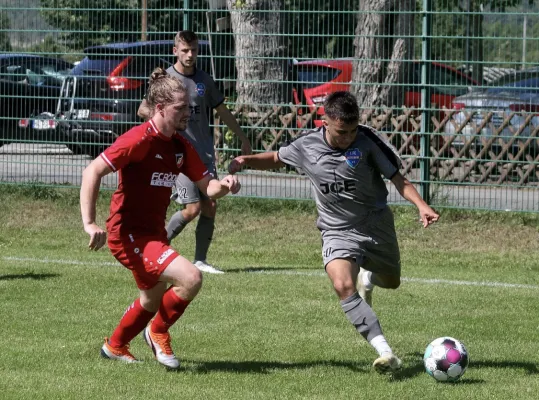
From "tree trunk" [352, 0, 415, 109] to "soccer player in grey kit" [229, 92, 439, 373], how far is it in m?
5.57

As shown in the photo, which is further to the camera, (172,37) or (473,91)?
(172,37)

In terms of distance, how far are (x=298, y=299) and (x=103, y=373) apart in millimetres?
2811

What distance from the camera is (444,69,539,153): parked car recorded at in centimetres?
1149

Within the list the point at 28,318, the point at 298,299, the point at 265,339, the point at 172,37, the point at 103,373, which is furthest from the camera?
the point at 172,37

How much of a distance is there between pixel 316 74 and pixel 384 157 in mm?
6086

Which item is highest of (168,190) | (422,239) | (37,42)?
(37,42)

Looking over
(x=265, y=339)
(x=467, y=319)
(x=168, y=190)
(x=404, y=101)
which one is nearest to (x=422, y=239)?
(x=404, y=101)

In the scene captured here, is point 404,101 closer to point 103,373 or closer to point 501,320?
point 501,320

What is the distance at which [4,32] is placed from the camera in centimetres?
1350

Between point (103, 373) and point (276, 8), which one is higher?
point (276, 8)

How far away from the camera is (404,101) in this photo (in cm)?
1205

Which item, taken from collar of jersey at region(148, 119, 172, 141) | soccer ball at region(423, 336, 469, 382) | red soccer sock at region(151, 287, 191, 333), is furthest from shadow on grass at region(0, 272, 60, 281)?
soccer ball at region(423, 336, 469, 382)

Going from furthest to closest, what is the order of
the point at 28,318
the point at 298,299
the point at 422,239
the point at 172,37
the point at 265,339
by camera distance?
the point at 172,37 → the point at 422,239 → the point at 298,299 → the point at 28,318 → the point at 265,339

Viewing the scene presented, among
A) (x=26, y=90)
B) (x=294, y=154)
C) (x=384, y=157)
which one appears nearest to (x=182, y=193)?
(x=294, y=154)
